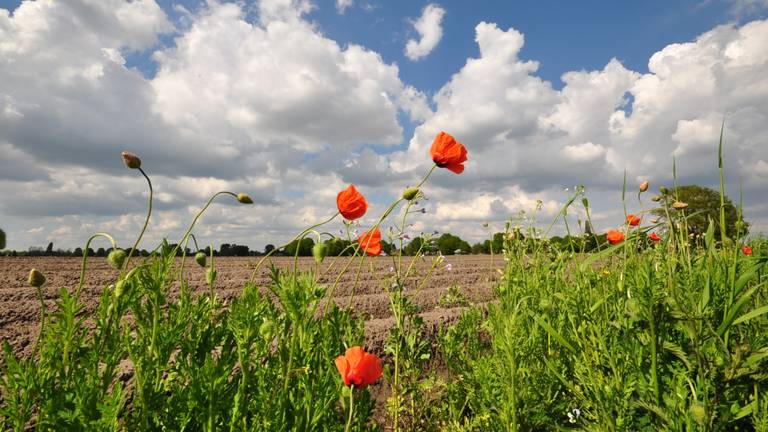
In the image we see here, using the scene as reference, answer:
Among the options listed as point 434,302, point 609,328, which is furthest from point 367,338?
point 434,302

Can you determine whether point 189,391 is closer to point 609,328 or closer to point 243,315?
point 243,315

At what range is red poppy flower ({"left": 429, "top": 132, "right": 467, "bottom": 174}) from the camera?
1778 millimetres

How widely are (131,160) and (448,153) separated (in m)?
1.13

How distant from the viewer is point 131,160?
1502 millimetres

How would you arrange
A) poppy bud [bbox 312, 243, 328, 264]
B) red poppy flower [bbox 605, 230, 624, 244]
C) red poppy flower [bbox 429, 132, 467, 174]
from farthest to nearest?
1. red poppy flower [bbox 605, 230, 624, 244]
2. red poppy flower [bbox 429, 132, 467, 174]
3. poppy bud [bbox 312, 243, 328, 264]

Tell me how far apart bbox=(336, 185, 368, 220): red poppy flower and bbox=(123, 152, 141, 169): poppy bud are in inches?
26.9

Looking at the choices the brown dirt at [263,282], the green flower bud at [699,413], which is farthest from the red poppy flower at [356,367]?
the green flower bud at [699,413]

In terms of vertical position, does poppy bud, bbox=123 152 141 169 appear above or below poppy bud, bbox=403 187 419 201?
above

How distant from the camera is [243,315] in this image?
60.4 inches

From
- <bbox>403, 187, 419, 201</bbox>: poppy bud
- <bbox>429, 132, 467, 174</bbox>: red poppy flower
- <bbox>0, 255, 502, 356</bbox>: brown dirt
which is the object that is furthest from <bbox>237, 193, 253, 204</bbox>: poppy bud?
<bbox>429, 132, 467, 174</bbox>: red poppy flower

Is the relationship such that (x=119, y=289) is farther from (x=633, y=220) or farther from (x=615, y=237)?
(x=615, y=237)

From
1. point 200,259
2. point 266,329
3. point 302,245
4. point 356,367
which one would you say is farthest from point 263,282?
point 356,367

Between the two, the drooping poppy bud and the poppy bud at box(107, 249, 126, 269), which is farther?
the drooping poppy bud

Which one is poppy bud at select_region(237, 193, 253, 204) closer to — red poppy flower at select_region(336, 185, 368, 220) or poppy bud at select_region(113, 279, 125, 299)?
red poppy flower at select_region(336, 185, 368, 220)
